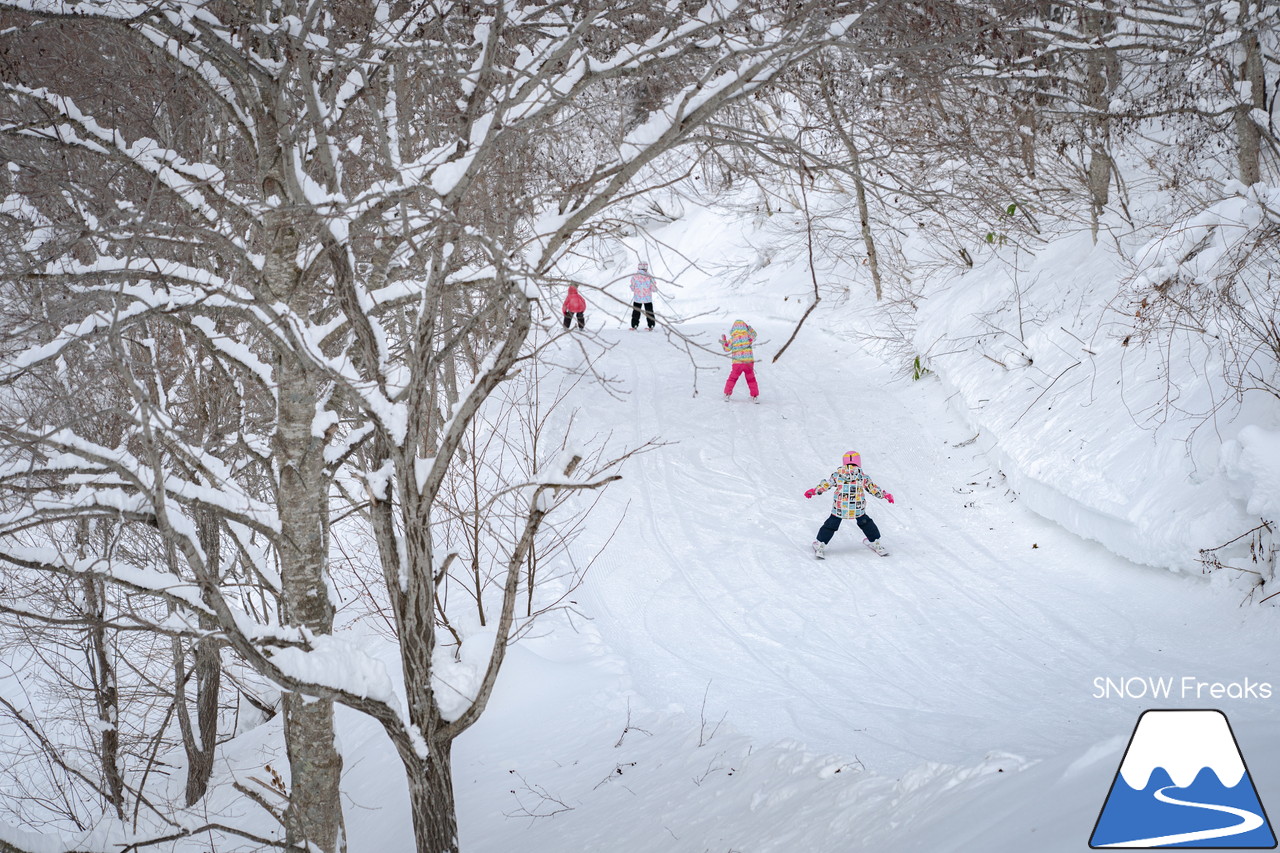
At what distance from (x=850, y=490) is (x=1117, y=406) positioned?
2.95 m

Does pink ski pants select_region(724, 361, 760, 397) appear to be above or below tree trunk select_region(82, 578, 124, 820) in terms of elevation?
above

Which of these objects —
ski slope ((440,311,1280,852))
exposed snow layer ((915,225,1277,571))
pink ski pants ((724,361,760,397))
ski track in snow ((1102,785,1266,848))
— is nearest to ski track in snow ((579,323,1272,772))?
ski slope ((440,311,1280,852))

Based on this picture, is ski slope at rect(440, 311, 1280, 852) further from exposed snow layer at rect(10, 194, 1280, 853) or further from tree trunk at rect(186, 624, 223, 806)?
tree trunk at rect(186, 624, 223, 806)

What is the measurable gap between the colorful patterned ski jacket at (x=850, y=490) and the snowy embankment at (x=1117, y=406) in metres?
1.86

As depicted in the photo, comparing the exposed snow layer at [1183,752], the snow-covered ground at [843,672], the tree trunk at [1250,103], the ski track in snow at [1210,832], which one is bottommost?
the ski track in snow at [1210,832]

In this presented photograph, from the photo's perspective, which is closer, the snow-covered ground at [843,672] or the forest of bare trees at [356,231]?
the forest of bare trees at [356,231]

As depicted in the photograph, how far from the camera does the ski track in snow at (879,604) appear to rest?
6379mm

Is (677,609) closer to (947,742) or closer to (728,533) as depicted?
(728,533)

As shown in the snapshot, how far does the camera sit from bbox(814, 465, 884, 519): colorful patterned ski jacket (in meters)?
9.38

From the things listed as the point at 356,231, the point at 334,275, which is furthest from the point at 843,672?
the point at 356,231

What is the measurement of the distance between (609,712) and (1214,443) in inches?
223

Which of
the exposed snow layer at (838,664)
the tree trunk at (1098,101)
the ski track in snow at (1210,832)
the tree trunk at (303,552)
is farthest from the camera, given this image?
the tree trunk at (1098,101)

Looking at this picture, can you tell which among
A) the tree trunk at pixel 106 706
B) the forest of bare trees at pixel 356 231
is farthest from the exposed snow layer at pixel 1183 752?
the tree trunk at pixel 106 706

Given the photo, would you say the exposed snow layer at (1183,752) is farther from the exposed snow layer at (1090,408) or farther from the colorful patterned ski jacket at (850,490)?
the colorful patterned ski jacket at (850,490)
